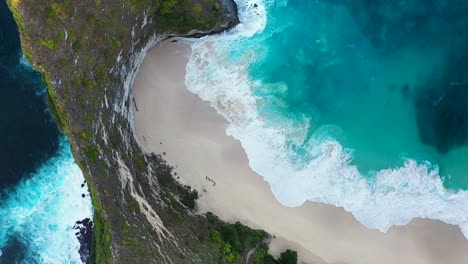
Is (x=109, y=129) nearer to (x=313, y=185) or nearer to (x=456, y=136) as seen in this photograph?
(x=313, y=185)

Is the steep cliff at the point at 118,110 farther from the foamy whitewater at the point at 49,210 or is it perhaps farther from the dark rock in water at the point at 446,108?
the dark rock in water at the point at 446,108

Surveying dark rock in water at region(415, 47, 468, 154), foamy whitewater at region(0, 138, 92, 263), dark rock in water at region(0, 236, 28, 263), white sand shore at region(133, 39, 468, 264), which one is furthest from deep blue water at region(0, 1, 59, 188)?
dark rock in water at region(415, 47, 468, 154)

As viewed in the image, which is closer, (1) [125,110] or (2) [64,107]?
(2) [64,107]

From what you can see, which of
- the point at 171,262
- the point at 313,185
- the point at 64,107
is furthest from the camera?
the point at 313,185

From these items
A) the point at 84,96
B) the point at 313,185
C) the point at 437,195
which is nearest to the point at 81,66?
the point at 84,96

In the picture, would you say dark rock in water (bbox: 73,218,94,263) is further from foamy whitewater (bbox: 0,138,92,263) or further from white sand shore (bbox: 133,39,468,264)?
white sand shore (bbox: 133,39,468,264)

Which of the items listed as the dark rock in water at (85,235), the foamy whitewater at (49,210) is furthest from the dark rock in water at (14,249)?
the dark rock in water at (85,235)

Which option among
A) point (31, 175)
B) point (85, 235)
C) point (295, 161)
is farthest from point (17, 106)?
point (295, 161)
